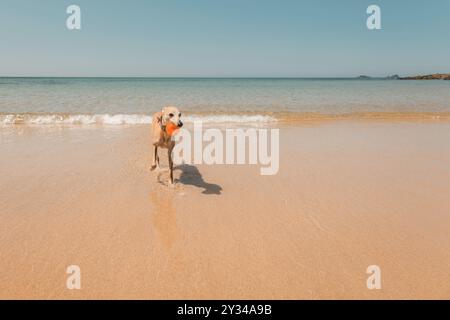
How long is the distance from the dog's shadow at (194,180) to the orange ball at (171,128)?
0.91 meters

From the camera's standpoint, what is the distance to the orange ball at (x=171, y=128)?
465 cm

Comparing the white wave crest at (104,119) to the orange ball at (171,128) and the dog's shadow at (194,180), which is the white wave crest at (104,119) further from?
the orange ball at (171,128)

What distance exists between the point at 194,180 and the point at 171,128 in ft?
3.49

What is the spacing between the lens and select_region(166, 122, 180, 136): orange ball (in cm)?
465

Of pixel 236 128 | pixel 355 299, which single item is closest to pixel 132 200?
pixel 355 299

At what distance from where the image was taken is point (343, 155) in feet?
22.4

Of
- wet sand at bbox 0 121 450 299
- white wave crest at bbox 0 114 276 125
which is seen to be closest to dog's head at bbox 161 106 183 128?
wet sand at bbox 0 121 450 299

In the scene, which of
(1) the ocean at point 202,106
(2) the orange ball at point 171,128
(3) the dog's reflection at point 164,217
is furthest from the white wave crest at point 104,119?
(3) the dog's reflection at point 164,217

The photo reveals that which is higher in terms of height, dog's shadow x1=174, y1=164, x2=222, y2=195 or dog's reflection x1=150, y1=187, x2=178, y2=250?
dog's shadow x1=174, y1=164, x2=222, y2=195

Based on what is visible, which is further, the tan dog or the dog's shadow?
the dog's shadow

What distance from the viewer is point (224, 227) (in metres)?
3.64

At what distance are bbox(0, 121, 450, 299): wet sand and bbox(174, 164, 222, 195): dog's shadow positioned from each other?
3cm

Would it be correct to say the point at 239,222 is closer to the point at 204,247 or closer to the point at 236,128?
the point at 204,247

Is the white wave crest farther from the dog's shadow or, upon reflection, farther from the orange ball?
the orange ball
